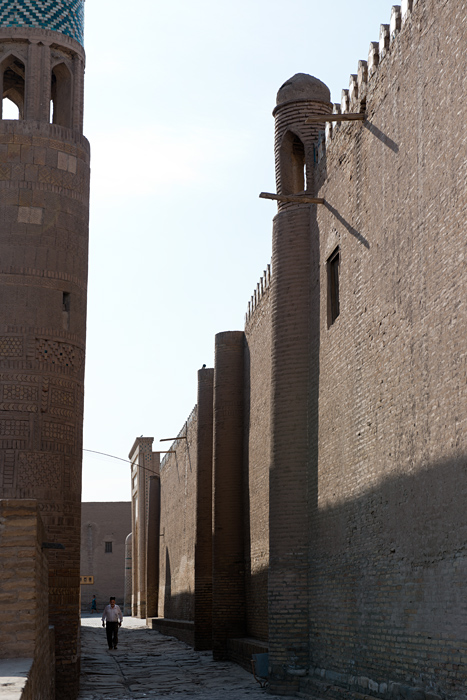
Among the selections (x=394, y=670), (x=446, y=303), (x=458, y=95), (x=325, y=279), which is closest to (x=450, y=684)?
(x=394, y=670)

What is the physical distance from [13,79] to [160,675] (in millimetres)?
9702

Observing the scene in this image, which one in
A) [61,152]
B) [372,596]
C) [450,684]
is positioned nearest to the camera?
[450,684]

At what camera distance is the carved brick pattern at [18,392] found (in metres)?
12.7

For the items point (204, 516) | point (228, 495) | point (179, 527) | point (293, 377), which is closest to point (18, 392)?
point (293, 377)

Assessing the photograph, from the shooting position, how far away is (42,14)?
45.5 feet

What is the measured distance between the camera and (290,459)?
12445 mm

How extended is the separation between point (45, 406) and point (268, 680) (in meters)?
4.61

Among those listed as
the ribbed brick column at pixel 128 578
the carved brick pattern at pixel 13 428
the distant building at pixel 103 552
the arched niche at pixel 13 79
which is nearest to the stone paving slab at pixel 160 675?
the carved brick pattern at pixel 13 428

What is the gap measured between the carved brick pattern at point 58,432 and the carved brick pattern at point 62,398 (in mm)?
304

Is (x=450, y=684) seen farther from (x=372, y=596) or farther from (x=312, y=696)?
(x=312, y=696)

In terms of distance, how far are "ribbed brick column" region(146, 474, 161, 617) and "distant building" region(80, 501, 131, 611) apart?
49.3 feet

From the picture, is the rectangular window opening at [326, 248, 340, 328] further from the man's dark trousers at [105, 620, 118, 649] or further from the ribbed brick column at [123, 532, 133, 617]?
the ribbed brick column at [123, 532, 133, 617]

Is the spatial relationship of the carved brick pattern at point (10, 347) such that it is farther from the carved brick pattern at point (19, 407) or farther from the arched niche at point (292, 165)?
the arched niche at point (292, 165)

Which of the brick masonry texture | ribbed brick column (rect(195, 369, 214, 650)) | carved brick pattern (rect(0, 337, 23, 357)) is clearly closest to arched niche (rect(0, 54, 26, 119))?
carved brick pattern (rect(0, 337, 23, 357))
